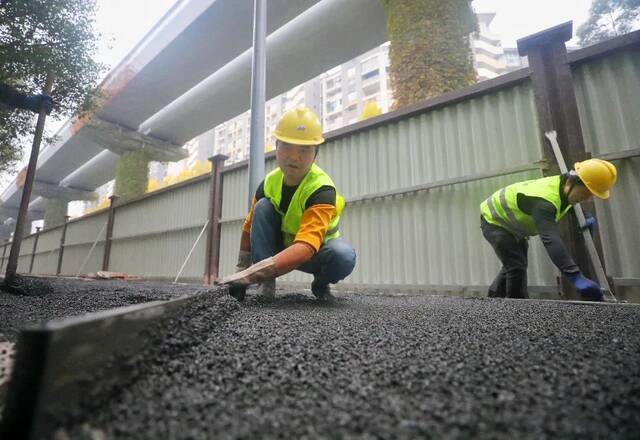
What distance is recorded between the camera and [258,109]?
3793 millimetres

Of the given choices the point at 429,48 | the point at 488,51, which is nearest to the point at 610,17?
the point at 429,48

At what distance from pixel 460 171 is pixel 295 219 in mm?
2359

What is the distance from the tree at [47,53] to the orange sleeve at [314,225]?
4.46 metres

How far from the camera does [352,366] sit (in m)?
0.81

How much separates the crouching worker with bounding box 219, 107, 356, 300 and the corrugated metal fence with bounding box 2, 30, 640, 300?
6.08 feet

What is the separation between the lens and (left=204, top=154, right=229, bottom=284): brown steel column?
5.89m

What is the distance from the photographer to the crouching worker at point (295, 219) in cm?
163

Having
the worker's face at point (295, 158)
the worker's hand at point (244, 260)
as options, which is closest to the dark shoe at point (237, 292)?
the worker's hand at point (244, 260)

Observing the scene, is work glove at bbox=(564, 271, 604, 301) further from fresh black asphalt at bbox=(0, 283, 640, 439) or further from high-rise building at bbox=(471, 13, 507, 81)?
high-rise building at bbox=(471, 13, 507, 81)

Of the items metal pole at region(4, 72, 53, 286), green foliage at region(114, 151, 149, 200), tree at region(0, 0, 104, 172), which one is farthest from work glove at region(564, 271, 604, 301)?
green foliage at region(114, 151, 149, 200)

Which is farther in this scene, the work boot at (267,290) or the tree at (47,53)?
the tree at (47,53)

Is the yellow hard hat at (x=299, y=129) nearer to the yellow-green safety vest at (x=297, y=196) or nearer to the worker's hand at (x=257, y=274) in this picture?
the yellow-green safety vest at (x=297, y=196)

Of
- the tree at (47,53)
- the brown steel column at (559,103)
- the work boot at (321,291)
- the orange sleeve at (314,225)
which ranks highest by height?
the tree at (47,53)

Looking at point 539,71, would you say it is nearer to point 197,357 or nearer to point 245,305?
point 245,305
